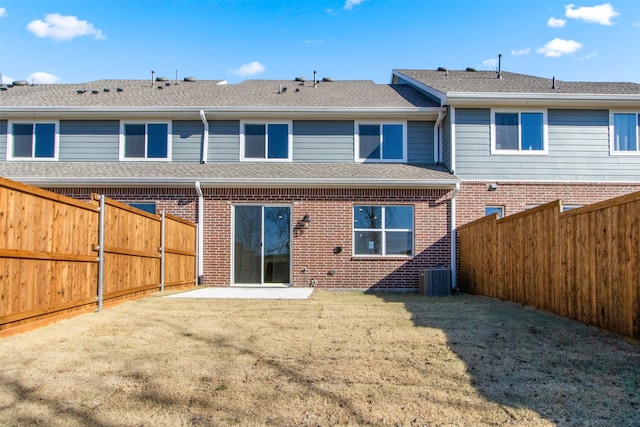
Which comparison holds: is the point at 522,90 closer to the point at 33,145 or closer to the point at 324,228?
the point at 324,228

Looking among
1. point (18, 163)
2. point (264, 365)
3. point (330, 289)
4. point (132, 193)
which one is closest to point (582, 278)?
point (264, 365)

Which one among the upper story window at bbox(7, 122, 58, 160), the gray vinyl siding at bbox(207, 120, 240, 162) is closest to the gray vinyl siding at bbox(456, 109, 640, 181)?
the gray vinyl siding at bbox(207, 120, 240, 162)

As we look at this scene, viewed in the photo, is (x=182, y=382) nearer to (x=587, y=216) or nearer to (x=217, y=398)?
(x=217, y=398)

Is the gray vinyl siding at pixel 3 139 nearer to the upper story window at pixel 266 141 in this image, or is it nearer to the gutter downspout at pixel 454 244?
the upper story window at pixel 266 141

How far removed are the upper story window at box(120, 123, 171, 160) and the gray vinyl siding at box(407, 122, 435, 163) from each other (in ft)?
22.3

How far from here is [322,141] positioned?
13.2 m

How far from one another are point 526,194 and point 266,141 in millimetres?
7167

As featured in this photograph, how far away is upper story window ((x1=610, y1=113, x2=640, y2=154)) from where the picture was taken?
40.9 feet

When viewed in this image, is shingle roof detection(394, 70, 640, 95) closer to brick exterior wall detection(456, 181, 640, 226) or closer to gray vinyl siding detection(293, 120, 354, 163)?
brick exterior wall detection(456, 181, 640, 226)

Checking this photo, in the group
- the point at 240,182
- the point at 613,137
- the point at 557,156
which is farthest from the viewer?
the point at 613,137

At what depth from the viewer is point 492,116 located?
12352 mm

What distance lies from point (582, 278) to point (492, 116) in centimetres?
739

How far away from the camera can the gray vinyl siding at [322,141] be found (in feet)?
43.0

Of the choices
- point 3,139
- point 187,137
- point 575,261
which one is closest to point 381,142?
point 187,137
